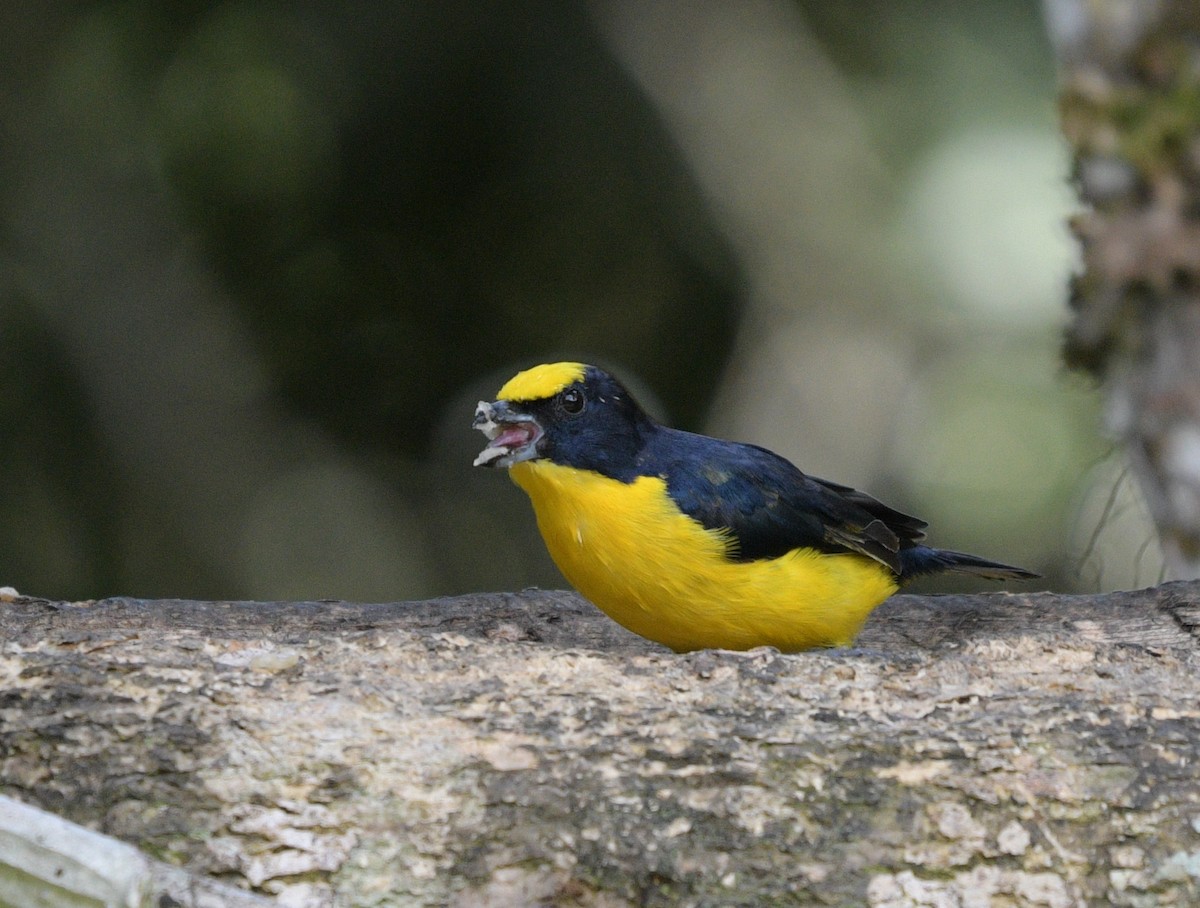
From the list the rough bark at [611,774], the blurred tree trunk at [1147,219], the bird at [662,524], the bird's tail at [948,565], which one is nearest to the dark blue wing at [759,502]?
the bird at [662,524]

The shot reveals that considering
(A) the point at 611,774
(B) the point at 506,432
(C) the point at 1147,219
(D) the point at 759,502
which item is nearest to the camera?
(A) the point at 611,774

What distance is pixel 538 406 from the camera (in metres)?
4.15

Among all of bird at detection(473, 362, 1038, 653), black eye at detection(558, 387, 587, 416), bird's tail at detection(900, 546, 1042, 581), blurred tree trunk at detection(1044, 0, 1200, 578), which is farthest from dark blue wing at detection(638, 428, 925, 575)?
blurred tree trunk at detection(1044, 0, 1200, 578)

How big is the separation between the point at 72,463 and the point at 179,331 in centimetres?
84

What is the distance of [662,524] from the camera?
4098mm

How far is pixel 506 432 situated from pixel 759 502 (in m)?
0.76

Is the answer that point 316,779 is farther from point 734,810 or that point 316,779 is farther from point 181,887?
point 734,810

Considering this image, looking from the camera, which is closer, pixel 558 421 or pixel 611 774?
pixel 611 774

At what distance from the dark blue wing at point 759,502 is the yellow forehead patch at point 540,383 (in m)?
0.33

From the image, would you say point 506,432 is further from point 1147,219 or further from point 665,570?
point 1147,219

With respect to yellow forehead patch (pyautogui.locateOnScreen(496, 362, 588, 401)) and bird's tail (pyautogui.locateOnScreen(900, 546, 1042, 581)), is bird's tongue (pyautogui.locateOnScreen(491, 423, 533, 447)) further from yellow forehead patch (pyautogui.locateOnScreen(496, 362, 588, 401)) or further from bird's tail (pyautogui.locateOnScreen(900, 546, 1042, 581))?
bird's tail (pyautogui.locateOnScreen(900, 546, 1042, 581))

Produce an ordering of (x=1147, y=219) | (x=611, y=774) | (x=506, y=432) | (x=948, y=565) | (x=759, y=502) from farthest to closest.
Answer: (x=1147, y=219)
(x=948, y=565)
(x=759, y=502)
(x=506, y=432)
(x=611, y=774)

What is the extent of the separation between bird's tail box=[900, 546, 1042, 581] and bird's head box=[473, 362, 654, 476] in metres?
1.13

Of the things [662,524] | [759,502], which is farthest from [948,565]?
[662,524]
